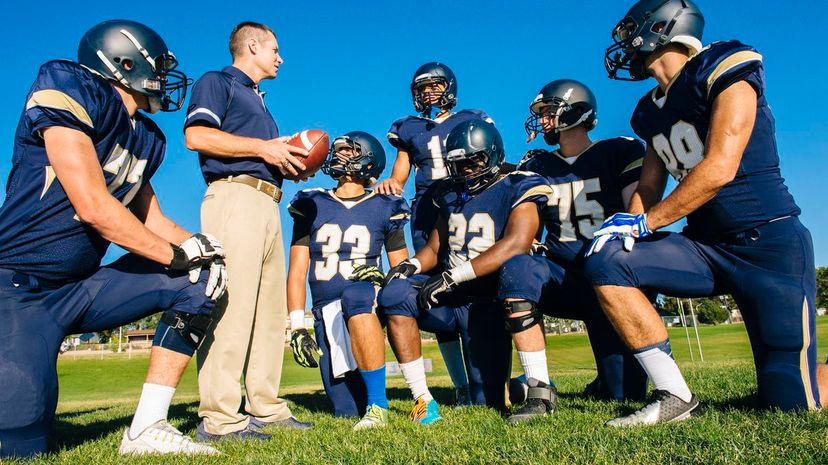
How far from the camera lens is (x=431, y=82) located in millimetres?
6383

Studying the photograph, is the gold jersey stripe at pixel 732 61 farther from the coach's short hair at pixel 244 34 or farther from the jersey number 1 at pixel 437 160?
the coach's short hair at pixel 244 34

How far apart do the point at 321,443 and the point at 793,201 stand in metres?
3.13

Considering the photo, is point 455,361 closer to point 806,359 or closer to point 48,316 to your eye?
point 806,359

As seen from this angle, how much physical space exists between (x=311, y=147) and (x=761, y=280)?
3212mm

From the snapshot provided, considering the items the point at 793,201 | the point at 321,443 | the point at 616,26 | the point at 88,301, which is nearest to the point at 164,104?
the point at 88,301

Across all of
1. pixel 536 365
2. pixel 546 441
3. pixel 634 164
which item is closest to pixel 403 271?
pixel 536 365

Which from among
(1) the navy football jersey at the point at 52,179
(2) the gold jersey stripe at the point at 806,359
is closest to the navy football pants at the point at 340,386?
(1) the navy football jersey at the point at 52,179

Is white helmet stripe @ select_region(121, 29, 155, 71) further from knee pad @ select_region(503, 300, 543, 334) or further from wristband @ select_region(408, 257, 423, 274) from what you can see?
knee pad @ select_region(503, 300, 543, 334)

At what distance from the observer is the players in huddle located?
336cm

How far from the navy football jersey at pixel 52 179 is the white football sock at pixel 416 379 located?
2.24m

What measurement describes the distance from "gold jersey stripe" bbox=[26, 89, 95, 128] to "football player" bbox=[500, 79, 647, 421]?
3.07m

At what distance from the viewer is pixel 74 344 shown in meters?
76.2

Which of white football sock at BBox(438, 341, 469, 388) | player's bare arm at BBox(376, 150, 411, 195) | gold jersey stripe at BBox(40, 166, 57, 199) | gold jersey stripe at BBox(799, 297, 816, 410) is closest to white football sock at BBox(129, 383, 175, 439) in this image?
gold jersey stripe at BBox(40, 166, 57, 199)

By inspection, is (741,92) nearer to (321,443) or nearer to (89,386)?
(321,443)
